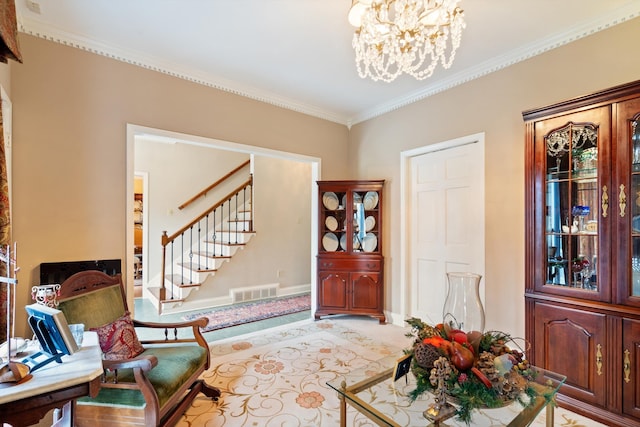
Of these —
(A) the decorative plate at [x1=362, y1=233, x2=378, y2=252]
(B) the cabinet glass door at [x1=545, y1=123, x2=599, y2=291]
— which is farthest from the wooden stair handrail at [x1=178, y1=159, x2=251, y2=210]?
(B) the cabinet glass door at [x1=545, y1=123, x2=599, y2=291]

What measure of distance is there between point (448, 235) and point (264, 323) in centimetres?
268

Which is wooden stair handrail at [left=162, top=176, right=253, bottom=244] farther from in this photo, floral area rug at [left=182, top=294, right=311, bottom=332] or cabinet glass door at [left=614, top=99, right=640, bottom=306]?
cabinet glass door at [left=614, top=99, right=640, bottom=306]

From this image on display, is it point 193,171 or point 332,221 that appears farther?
point 193,171

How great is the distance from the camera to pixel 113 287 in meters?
2.27

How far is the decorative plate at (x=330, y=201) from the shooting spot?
14.1ft

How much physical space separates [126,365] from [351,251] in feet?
9.73

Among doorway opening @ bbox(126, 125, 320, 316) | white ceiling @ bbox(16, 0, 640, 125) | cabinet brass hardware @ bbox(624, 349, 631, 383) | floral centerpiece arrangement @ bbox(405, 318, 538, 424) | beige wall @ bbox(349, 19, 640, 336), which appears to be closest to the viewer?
floral centerpiece arrangement @ bbox(405, 318, 538, 424)

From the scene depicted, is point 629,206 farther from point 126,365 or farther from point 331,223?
point 126,365

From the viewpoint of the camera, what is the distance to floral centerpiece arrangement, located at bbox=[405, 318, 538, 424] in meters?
1.32

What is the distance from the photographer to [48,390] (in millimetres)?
A: 1134

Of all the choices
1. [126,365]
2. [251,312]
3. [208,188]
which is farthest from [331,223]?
[126,365]

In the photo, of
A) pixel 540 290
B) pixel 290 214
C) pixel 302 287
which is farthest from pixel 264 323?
pixel 540 290

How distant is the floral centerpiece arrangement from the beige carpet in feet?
0.69

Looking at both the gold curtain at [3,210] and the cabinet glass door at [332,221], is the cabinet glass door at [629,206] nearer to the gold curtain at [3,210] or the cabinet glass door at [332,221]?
the cabinet glass door at [332,221]
